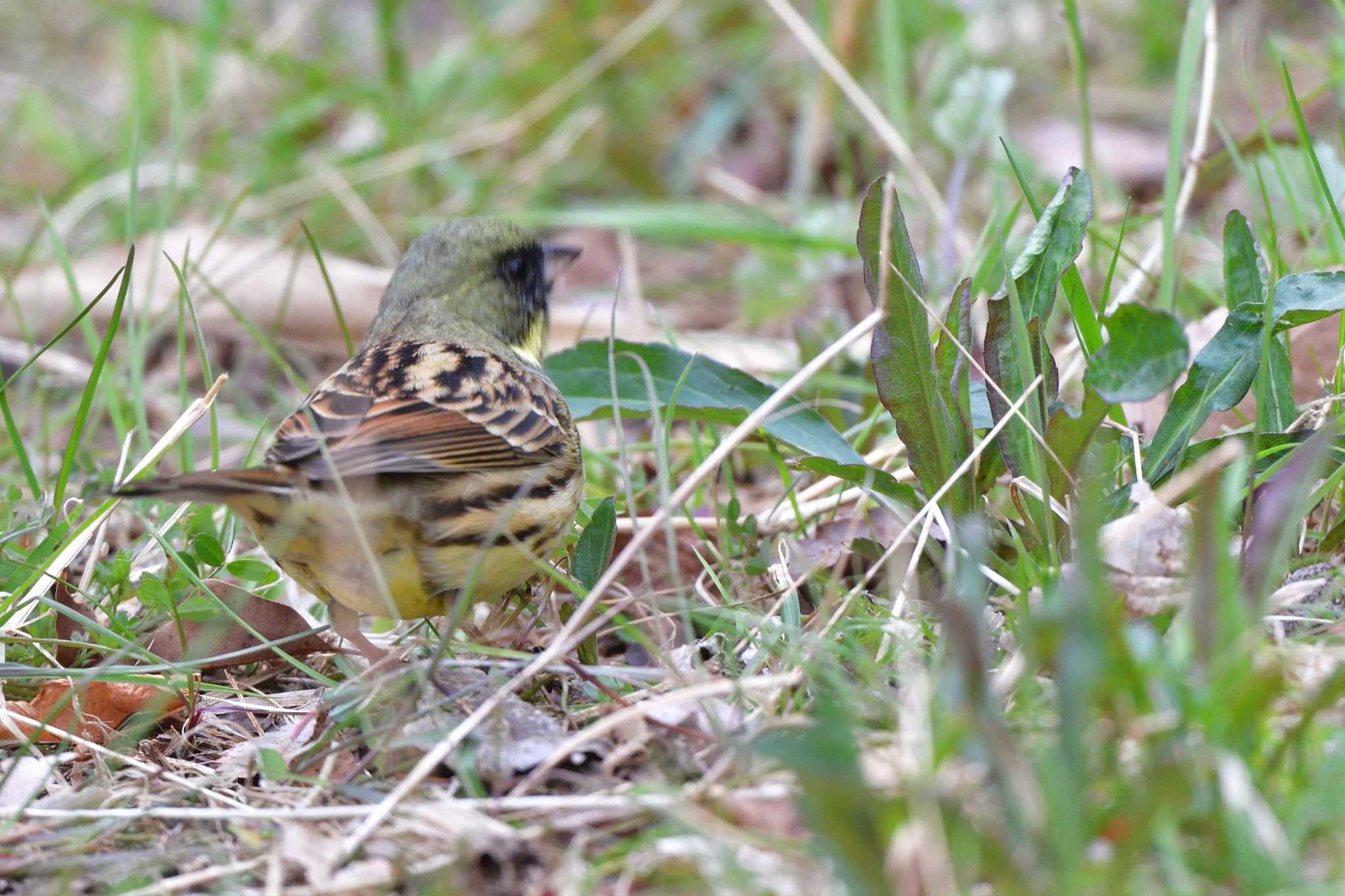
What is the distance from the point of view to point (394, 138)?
21.3 feet

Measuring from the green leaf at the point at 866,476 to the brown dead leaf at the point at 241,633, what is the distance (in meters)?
1.11

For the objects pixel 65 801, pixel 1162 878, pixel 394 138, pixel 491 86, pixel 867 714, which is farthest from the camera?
pixel 491 86

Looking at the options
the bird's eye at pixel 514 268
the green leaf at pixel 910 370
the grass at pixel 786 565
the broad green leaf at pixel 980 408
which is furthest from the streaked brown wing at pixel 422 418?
the broad green leaf at pixel 980 408

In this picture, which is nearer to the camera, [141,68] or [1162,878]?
[1162,878]

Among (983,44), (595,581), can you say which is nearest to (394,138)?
(983,44)

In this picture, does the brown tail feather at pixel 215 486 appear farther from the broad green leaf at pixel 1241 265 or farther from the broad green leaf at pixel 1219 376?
the broad green leaf at pixel 1241 265

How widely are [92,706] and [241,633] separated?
354 millimetres

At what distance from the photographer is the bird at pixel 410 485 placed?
8.80ft

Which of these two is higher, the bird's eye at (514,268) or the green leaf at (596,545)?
the bird's eye at (514,268)

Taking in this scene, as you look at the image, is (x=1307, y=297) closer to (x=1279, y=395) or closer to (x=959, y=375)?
(x=1279, y=395)

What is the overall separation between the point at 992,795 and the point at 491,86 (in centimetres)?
588

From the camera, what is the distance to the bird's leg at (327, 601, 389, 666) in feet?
10.0

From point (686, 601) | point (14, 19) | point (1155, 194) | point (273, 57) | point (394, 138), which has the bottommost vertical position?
point (686, 601)

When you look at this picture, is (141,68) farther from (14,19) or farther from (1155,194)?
(1155,194)
